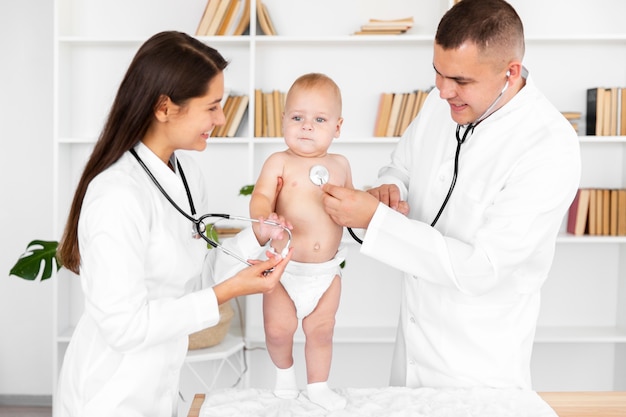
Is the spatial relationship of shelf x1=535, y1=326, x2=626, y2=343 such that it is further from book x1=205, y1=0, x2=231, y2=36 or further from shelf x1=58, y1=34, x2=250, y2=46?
book x1=205, y1=0, x2=231, y2=36

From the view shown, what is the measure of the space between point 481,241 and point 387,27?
80.5 inches

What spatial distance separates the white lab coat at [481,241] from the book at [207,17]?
1734 millimetres

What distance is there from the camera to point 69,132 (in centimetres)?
373

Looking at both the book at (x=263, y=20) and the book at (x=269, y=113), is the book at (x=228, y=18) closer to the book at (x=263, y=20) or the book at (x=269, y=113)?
the book at (x=263, y=20)

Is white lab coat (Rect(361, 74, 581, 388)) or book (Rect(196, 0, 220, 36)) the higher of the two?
book (Rect(196, 0, 220, 36))

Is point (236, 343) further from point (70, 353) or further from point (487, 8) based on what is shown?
point (487, 8)

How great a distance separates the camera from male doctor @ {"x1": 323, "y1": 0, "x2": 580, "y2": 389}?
1.72 meters

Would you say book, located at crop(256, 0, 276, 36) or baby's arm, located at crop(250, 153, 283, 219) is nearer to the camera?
baby's arm, located at crop(250, 153, 283, 219)

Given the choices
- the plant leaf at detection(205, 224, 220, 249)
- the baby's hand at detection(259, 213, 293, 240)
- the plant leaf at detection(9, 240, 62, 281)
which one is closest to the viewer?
the baby's hand at detection(259, 213, 293, 240)

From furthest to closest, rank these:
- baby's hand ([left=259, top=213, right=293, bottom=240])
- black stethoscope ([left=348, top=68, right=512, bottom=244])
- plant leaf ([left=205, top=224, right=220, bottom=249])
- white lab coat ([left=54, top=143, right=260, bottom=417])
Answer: plant leaf ([left=205, top=224, right=220, bottom=249]), black stethoscope ([left=348, top=68, right=512, bottom=244]), baby's hand ([left=259, top=213, right=293, bottom=240]), white lab coat ([left=54, top=143, right=260, bottom=417])

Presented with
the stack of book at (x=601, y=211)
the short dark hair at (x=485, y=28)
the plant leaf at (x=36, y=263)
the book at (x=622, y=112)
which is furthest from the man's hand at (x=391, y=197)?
the book at (x=622, y=112)

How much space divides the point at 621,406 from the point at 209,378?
2.56m

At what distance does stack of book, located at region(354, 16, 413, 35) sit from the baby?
5.74 feet

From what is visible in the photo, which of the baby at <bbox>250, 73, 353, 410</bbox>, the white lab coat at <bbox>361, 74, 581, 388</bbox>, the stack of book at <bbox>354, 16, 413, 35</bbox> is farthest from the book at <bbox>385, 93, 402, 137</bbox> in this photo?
the baby at <bbox>250, 73, 353, 410</bbox>
